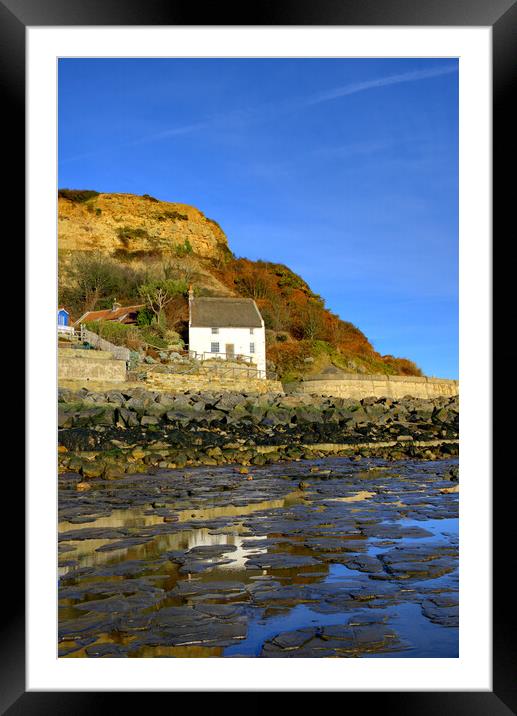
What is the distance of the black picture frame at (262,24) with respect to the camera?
221 cm

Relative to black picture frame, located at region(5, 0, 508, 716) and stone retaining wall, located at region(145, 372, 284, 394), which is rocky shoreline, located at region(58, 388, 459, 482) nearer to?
stone retaining wall, located at region(145, 372, 284, 394)

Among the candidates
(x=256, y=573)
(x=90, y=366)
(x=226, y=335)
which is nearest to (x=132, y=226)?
(x=226, y=335)

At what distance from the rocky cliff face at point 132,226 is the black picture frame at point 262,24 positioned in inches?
2105

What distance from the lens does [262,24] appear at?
7.62 ft

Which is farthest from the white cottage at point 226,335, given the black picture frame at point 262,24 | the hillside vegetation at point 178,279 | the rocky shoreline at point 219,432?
the black picture frame at point 262,24

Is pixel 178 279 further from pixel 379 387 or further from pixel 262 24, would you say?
pixel 262 24

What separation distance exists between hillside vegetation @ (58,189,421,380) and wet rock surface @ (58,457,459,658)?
22488 millimetres

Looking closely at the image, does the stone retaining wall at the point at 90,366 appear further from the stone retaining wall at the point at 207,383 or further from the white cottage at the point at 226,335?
the white cottage at the point at 226,335

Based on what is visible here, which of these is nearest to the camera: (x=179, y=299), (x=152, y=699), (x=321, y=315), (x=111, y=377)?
(x=152, y=699)

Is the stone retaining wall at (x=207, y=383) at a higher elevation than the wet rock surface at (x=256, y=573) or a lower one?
higher

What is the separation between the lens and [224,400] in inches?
712
